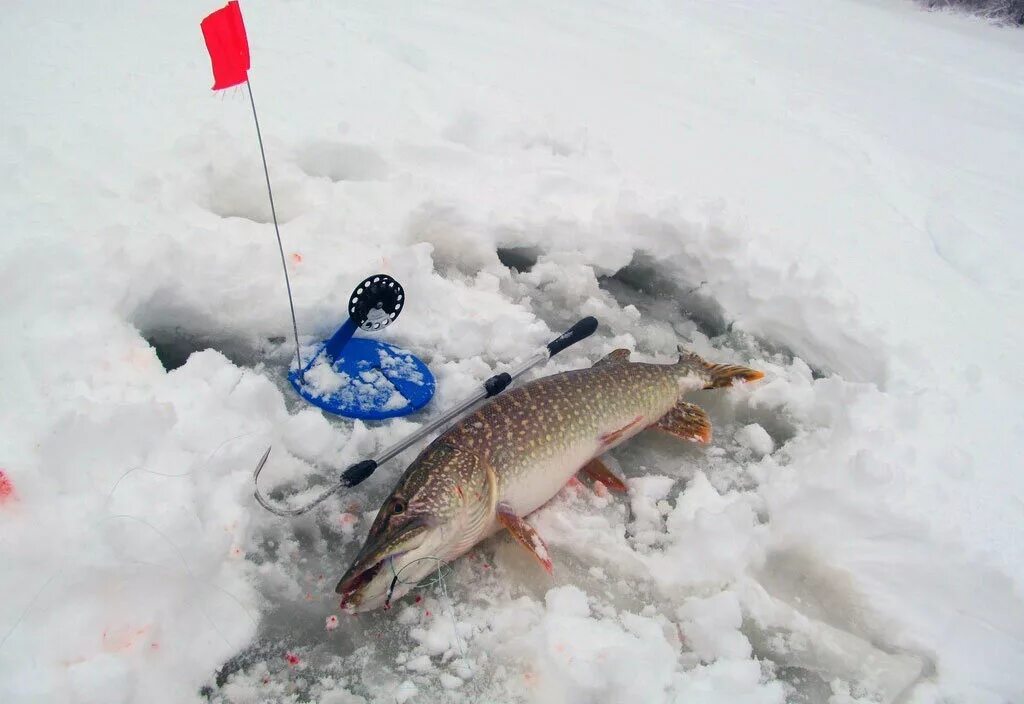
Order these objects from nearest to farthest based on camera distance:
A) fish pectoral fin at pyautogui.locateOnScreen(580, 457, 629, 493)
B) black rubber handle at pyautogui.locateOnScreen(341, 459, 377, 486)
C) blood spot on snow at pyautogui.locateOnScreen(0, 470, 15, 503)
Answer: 1. blood spot on snow at pyautogui.locateOnScreen(0, 470, 15, 503)
2. black rubber handle at pyautogui.locateOnScreen(341, 459, 377, 486)
3. fish pectoral fin at pyautogui.locateOnScreen(580, 457, 629, 493)

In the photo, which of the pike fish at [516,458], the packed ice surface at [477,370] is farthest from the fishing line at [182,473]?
the pike fish at [516,458]

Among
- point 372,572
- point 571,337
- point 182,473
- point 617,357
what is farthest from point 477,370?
point 182,473

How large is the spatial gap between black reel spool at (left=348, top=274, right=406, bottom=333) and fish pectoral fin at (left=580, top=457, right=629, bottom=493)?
100 cm

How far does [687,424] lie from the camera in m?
2.72

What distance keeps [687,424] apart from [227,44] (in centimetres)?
221

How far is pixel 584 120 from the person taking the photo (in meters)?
4.96

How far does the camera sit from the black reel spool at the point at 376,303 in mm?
→ 2539

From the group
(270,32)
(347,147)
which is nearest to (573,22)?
(270,32)

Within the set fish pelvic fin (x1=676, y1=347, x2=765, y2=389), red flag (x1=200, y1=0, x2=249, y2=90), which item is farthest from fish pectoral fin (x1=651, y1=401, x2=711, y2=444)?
red flag (x1=200, y1=0, x2=249, y2=90)

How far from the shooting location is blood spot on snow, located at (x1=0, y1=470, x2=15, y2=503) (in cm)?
167

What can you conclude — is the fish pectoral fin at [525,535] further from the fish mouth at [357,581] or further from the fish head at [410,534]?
the fish mouth at [357,581]

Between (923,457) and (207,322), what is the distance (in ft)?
9.58

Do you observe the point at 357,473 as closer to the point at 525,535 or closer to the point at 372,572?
the point at 372,572

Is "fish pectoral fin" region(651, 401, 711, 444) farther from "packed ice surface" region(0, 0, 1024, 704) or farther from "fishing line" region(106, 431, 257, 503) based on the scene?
"fishing line" region(106, 431, 257, 503)
